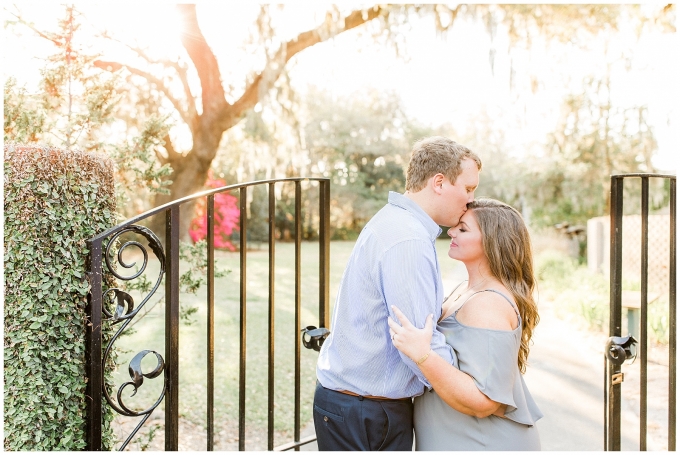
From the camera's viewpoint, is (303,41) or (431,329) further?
(303,41)

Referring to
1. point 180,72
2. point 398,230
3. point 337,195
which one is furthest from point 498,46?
point 337,195

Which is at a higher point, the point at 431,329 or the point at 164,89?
the point at 164,89

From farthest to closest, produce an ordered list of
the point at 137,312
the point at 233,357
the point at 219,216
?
1. the point at 219,216
2. the point at 233,357
3. the point at 137,312

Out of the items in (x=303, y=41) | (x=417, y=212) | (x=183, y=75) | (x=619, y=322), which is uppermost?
(x=303, y=41)

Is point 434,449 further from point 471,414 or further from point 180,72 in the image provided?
point 180,72

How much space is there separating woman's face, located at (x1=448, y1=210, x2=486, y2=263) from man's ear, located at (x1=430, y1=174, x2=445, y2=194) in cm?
19

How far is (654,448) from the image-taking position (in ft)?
14.1

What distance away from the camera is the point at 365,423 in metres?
2.11

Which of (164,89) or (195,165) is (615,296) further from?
(164,89)

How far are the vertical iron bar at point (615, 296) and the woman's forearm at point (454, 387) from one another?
1.20 meters

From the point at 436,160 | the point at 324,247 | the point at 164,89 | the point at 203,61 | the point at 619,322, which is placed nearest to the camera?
the point at 436,160

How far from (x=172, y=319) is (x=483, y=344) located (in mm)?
1294

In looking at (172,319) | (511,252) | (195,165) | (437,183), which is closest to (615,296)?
(511,252)

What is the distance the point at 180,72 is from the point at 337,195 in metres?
16.0
